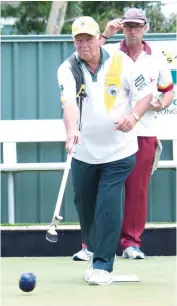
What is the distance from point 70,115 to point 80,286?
1.02m

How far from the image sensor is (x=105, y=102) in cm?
620

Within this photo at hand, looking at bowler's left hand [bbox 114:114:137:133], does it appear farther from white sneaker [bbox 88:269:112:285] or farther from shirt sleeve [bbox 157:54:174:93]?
shirt sleeve [bbox 157:54:174:93]

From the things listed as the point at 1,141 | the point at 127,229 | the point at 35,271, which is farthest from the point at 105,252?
the point at 1,141

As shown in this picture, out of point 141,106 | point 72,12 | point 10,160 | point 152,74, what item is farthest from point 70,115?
point 72,12

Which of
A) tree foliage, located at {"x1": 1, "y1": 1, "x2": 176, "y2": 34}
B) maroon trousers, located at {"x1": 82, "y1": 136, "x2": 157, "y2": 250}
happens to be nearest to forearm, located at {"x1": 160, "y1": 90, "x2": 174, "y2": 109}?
maroon trousers, located at {"x1": 82, "y1": 136, "x2": 157, "y2": 250}

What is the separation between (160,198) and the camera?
1134 cm

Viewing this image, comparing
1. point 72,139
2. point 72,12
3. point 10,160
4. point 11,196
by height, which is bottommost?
point 11,196

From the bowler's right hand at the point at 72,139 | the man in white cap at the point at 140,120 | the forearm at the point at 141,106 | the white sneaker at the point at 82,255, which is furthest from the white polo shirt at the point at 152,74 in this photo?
the bowler's right hand at the point at 72,139

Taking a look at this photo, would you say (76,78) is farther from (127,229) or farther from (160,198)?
(160,198)

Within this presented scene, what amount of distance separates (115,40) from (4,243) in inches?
146

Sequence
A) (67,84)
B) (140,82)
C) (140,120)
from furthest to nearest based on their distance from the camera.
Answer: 1. (140,120)
2. (140,82)
3. (67,84)

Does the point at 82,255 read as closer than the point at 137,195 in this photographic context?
Yes

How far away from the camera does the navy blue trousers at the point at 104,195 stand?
20.3 feet

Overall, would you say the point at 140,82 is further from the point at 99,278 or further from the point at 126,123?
the point at 99,278
